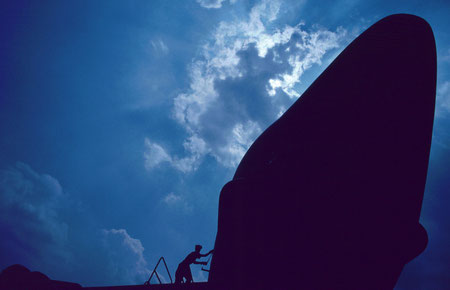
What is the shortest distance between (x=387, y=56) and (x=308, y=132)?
2337 mm

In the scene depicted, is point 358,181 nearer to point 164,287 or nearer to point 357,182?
point 357,182

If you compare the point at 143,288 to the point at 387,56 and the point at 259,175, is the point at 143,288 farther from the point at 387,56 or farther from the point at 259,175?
the point at 387,56

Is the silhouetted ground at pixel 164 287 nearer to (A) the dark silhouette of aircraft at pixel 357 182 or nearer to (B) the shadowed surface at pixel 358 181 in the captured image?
(A) the dark silhouette of aircraft at pixel 357 182

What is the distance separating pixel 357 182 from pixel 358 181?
3 cm

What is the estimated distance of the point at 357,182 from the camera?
4.55m

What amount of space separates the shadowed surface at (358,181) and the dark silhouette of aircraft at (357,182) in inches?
0.8

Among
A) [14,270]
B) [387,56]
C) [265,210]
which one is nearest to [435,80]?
[387,56]

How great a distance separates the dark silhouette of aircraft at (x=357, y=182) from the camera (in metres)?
4.46

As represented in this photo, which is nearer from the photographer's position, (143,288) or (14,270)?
(14,270)

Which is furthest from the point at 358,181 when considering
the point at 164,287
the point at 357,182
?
the point at 164,287

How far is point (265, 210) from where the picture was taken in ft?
16.8

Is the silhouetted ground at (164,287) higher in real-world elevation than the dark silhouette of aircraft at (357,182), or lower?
lower

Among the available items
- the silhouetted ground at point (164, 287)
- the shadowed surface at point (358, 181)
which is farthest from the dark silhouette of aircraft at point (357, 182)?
the silhouetted ground at point (164, 287)

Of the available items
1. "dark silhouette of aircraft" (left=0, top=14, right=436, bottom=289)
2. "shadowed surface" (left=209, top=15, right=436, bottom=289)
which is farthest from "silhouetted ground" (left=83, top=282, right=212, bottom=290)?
"shadowed surface" (left=209, top=15, right=436, bottom=289)
